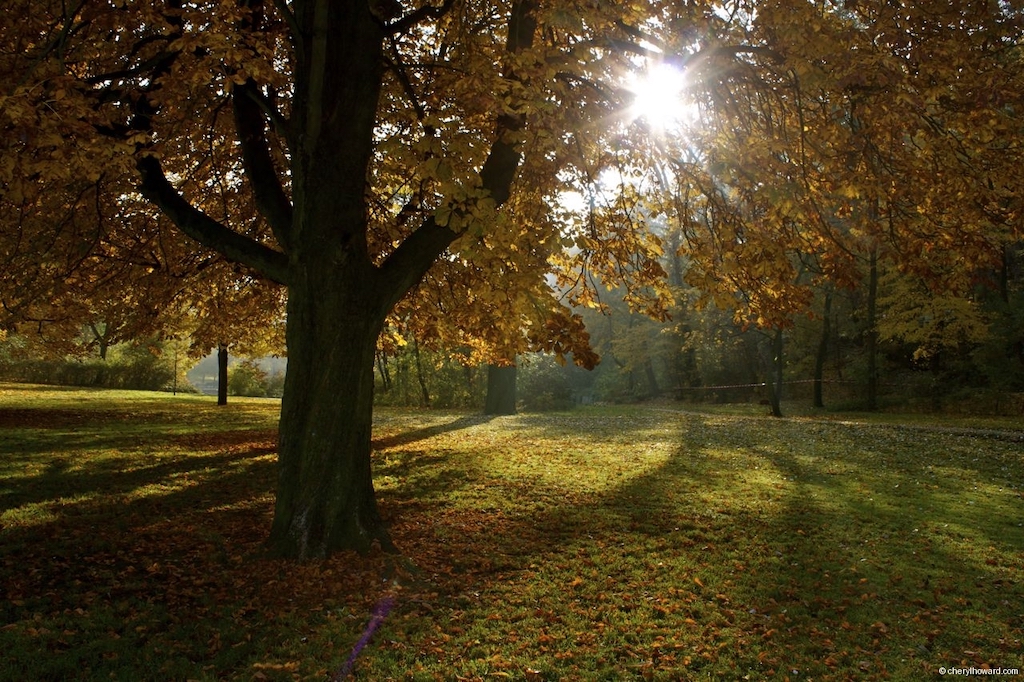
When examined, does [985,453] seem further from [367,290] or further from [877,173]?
[367,290]

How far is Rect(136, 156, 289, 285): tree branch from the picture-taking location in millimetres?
6664

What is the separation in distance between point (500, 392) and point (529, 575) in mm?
19602

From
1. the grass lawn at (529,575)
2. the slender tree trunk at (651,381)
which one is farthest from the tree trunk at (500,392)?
the slender tree trunk at (651,381)

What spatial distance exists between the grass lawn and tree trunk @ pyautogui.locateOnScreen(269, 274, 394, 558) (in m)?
0.32

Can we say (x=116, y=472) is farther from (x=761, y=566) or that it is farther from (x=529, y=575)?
(x=761, y=566)

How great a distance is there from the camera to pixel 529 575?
619cm

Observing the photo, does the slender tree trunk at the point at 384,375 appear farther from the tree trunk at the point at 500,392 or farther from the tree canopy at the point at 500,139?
the tree canopy at the point at 500,139

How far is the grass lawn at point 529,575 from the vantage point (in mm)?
4500

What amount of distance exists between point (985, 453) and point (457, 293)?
42.6 feet

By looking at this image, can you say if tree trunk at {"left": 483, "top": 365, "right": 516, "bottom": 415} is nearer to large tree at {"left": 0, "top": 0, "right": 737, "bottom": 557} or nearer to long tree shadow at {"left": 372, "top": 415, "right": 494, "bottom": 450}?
long tree shadow at {"left": 372, "top": 415, "right": 494, "bottom": 450}

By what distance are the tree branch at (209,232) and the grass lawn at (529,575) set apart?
3083 millimetres

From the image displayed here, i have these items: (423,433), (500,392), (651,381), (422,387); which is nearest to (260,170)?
(423,433)

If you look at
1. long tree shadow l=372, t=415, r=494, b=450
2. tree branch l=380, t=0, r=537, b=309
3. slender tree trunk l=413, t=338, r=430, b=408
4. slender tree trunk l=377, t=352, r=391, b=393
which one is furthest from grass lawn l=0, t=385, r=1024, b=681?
slender tree trunk l=377, t=352, r=391, b=393

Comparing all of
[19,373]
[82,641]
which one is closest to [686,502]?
[82,641]
